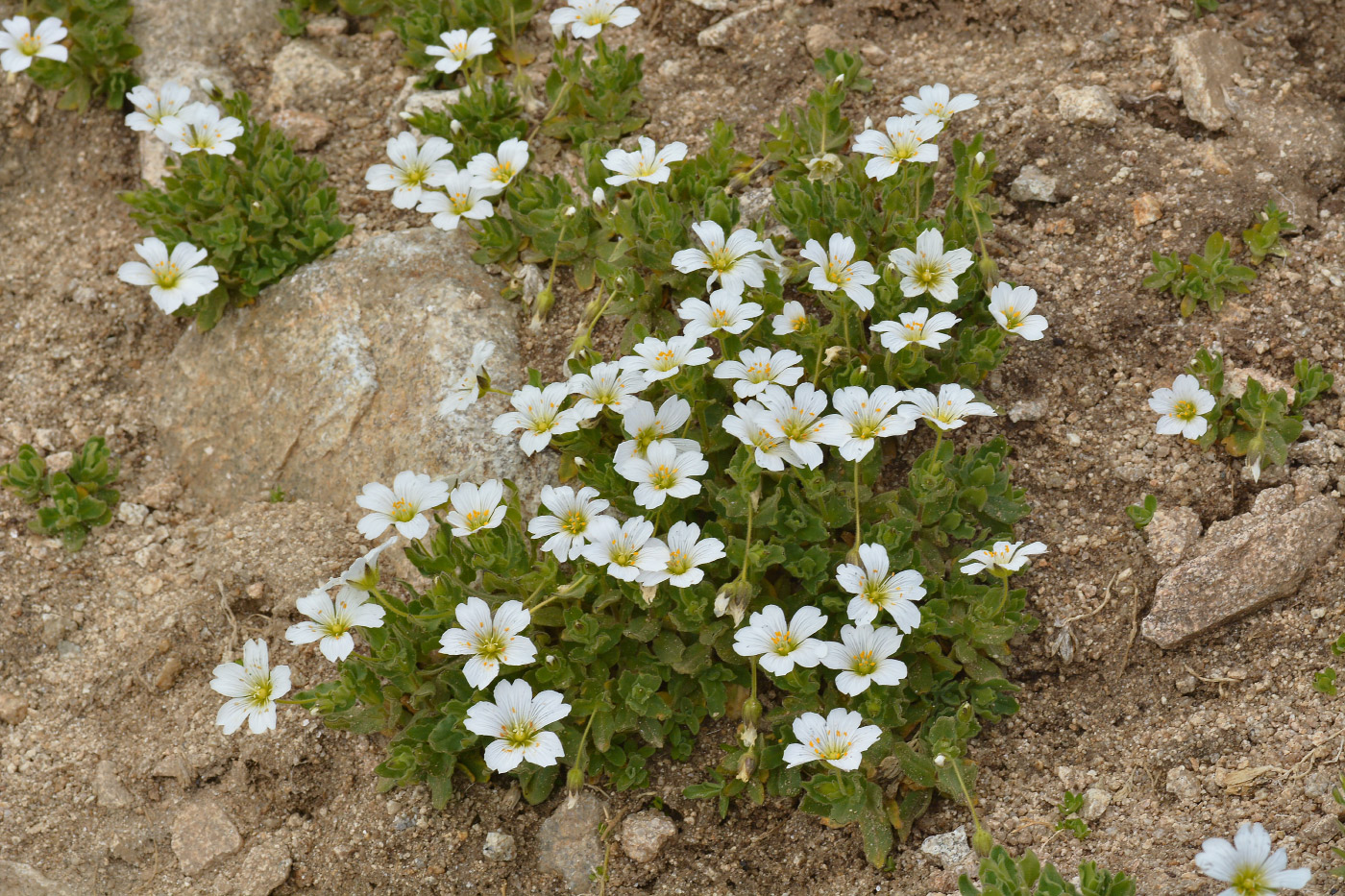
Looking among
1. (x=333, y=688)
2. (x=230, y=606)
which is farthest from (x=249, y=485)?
(x=333, y=688)

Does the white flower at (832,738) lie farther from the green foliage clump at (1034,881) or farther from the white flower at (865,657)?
the green foliage clump at (1034,881)

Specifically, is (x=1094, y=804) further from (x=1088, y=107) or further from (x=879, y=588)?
(x=1088, y=107)

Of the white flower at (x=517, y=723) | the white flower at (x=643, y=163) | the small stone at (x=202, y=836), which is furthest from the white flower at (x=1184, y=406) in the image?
the small stone at (x=202, y=836)

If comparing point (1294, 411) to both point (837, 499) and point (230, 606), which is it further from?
point (230, 606)

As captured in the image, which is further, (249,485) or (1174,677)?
(249,485)

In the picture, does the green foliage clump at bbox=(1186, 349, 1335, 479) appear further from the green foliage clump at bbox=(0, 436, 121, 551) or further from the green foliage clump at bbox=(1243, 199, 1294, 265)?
the green foliage clump at bbox=(0, 436, 121, 551)

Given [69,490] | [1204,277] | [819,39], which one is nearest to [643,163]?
[819,39]
